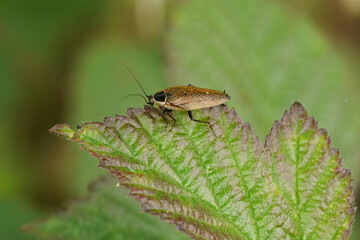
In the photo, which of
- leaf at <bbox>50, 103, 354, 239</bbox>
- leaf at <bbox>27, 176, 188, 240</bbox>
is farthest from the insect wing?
leaf at <bbox>27, 176, 188, 240</bbox>

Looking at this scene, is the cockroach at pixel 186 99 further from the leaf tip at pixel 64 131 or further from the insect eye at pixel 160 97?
the leaf tip at pixel 64 131

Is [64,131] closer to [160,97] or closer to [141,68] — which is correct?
[160,97]

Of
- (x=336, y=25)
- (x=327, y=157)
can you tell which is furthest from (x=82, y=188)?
(x=336, y=25)

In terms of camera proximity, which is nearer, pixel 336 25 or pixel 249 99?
pixel 249 99

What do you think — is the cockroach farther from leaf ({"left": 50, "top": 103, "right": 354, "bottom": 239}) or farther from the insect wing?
leaf ({"left": 50, "top": 103, "right": 354, "bottom": 239})

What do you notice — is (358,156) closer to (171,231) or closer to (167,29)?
(171,231)

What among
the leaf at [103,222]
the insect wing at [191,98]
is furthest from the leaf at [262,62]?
the leaf at [103,222]

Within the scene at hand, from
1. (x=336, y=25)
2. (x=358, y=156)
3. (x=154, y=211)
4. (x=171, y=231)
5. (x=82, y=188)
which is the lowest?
(x=154, y=211)

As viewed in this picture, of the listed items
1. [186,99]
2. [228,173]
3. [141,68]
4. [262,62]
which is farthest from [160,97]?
[141,68]
